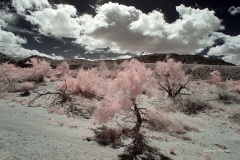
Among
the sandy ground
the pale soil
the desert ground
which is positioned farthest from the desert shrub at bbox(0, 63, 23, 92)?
the sandy ground

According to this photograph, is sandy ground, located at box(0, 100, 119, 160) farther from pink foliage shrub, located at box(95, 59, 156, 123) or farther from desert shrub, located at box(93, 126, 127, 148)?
pink foliage shrub, located at box(95, 59, 156, 123)

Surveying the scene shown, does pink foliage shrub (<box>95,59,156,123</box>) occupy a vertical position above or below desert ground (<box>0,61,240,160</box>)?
above

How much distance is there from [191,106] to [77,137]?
37.4 ft

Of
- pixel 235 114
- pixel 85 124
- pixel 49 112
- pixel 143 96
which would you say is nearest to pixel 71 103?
pixel 49 112

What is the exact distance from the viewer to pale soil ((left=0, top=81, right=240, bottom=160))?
29.9ft

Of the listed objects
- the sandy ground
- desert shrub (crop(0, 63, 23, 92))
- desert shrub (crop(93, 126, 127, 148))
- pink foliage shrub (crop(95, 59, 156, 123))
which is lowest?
desert shrub (crop(93, 126, 127, 148))

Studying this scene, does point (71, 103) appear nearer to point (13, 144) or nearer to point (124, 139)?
point (124, 139)

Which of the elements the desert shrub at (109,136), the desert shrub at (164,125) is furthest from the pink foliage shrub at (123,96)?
the desert shrub at (164,125)

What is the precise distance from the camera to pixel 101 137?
454 inches

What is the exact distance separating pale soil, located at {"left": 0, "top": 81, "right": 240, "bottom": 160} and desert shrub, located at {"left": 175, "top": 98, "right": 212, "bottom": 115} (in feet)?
2.71

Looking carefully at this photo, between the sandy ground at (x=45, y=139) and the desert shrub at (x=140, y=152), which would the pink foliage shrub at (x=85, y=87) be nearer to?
the sandy ground at (x=45, y=139)

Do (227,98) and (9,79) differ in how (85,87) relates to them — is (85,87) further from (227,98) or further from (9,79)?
(227,98)

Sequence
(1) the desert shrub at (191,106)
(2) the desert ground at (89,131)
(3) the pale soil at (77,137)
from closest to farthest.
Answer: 1. (3) the pale soil at (77,137)
2. (2) the desert ground at (89,131)
3. (1) the desert shrub at (191,106)

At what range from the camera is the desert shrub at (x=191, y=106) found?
63.5 feet
